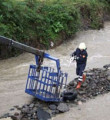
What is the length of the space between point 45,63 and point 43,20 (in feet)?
11.3

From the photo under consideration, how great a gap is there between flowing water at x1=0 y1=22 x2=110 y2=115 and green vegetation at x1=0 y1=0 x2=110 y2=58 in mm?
690

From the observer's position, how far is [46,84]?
8.77 metres

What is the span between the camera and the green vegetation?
554 inches

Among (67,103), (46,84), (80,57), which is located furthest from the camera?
(80,57)

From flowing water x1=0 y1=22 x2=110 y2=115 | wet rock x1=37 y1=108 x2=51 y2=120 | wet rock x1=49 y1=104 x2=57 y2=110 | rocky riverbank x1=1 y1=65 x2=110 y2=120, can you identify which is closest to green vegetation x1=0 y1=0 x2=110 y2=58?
flowing water x1=0 y1=22 x2=110 y2=115

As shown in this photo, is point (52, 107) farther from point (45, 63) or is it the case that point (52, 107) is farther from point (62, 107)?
point (45, 63)

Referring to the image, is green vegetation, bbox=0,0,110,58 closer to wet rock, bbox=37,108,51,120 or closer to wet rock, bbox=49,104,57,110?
wet rock, bbox=49,104,57,110

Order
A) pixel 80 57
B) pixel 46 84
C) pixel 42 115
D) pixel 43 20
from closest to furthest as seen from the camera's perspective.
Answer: pixel 42 115 < pixel 46 84 < pixel 80 57 < pixel 43 20

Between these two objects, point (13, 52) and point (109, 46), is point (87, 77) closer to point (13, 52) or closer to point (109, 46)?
point (13, 52)

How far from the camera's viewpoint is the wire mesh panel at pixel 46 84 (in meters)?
8.74

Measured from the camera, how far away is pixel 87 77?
35.9ft

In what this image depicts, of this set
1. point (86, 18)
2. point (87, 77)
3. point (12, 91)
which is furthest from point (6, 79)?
point (86, 18)

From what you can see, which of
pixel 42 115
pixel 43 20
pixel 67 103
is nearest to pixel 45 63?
pixel 43 20

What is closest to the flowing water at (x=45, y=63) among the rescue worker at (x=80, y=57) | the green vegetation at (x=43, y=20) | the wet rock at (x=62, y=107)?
the green vegetation at (x=43, y=20)
